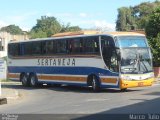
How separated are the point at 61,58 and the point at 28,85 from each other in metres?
5.52

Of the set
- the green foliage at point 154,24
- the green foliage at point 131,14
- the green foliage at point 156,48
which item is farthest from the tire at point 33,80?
the green foliage at point 131,14

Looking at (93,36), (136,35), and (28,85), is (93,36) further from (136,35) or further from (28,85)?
(28,85)

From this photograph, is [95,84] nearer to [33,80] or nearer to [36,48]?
[36,48]

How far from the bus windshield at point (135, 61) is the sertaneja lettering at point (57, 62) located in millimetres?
4221

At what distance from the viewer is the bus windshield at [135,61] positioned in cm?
2656

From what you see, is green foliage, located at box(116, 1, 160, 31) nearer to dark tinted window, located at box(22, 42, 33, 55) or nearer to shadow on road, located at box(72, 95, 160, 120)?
dark tinted window, located at box(22, 42, 33, 55)

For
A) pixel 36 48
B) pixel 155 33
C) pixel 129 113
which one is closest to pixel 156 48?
pixel 155 33

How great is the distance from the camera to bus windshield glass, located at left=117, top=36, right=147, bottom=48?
2698cm

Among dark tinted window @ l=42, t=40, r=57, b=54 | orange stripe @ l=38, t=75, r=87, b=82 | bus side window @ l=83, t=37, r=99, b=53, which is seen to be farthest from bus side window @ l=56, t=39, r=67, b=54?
bus side window @ l=83, t=37, r=99, b=53

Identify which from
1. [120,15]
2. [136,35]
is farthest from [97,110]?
[120,15]

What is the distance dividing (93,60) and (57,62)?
13.3 feet

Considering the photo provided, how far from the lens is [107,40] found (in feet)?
89.8

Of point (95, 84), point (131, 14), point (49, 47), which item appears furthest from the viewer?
point (131, 14)

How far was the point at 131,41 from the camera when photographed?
27.6 meters
